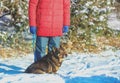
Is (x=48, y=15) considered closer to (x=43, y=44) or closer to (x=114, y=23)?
(x=43, y=44)

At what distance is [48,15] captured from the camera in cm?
618

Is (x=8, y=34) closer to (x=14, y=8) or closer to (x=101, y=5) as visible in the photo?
(x=14, y=8)

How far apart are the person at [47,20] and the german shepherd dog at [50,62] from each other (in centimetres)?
29

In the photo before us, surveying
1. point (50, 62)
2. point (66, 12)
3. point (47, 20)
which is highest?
point (66, 12)

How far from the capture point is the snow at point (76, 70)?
5.95 m

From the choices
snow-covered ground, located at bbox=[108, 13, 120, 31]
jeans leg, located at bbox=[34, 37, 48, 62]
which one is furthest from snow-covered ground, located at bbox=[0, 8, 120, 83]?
snow-covered ground, located at bbox=[108, 13, 120, 31]

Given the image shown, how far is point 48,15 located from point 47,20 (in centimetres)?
8

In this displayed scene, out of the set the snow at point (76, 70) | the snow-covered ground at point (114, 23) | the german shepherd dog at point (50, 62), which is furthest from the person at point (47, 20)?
the snow-covered ground at point (114, 23)

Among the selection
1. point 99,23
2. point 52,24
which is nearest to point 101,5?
point 99,23

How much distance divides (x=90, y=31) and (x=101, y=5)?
687 mm

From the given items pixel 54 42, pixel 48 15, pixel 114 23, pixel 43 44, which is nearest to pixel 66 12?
pixel 48 15

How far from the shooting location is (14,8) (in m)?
8.77

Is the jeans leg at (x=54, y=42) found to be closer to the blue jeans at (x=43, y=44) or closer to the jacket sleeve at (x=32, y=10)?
the blue jeans at (x=43, y=44)

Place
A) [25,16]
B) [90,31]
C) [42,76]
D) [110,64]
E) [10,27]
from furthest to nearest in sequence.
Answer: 1. [10,27]
2. [90,31]
3. [25,16]
4. [110,64]
5. [42,76]
